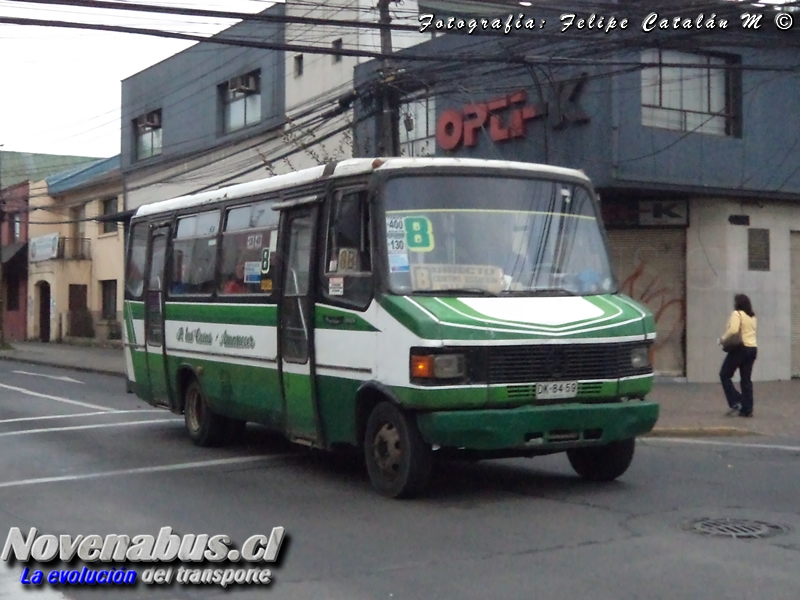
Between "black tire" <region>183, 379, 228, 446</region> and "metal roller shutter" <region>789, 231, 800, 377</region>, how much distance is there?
13.8 m

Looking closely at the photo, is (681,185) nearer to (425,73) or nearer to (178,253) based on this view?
(425,73)

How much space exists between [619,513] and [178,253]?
6738mm

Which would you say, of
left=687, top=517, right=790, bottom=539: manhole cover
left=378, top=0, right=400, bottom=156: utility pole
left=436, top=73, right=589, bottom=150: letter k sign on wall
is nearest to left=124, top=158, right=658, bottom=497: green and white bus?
left=687, top=517, right=790, bottom=539: manhole cover

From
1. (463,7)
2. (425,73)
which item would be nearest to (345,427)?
(425,73)

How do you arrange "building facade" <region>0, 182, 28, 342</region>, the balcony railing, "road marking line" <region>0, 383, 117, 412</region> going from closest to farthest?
1. "road marking line" <region>0, 383, 117, 412</region>
2. the balcony railing
3. "building facade" <region>0, 182, 28, 342</region>

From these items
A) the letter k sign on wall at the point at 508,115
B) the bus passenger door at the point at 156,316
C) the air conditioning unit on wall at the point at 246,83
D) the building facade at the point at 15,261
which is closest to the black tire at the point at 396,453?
the bus passenger door at the point at 156,316

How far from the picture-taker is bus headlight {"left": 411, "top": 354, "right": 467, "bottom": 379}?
27.5 feet

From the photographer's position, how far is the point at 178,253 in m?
13.0

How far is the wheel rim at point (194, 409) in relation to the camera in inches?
494

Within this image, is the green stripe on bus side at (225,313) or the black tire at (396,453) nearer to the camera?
the black tire at (396,453)

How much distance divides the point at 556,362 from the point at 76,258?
37.0m

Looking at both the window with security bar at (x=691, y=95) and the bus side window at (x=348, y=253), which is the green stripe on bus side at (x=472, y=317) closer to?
the bus side window at (x=348, y=253)

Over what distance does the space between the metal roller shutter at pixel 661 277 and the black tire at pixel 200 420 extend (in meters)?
10.4

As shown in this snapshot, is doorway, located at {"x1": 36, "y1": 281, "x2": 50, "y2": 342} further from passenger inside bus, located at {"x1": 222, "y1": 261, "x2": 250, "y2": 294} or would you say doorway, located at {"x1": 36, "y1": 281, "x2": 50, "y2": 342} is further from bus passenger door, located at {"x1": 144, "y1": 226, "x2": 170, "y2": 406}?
passenger inside bus, located at {"x1": 222, "y1": 261, "x2": 250, "y2": 294}
